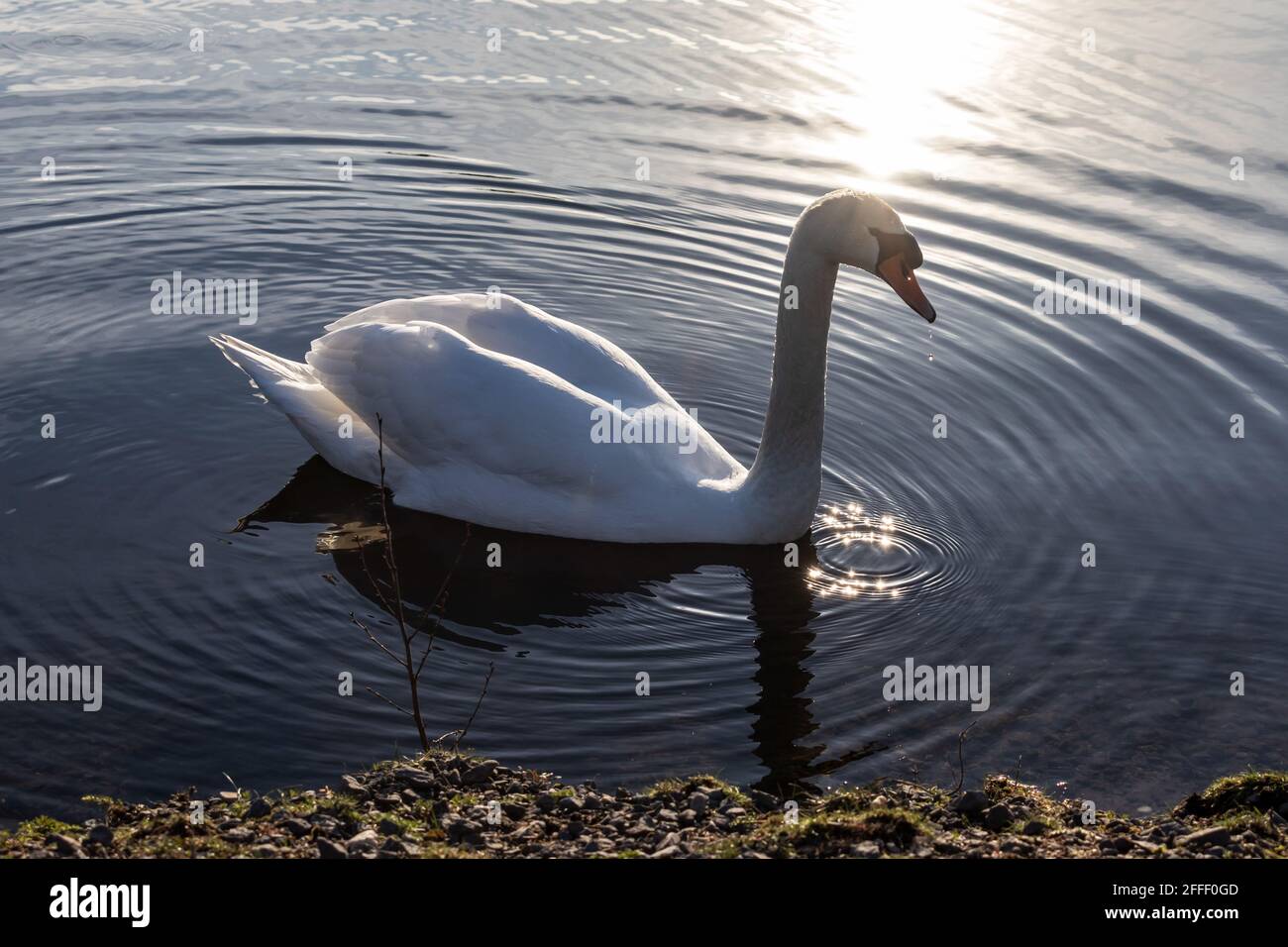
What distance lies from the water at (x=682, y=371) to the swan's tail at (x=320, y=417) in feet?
1.15

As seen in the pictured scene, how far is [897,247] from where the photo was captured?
9852 millimetres

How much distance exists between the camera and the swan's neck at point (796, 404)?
1027cm

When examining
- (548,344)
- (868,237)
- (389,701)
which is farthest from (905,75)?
(389,701)

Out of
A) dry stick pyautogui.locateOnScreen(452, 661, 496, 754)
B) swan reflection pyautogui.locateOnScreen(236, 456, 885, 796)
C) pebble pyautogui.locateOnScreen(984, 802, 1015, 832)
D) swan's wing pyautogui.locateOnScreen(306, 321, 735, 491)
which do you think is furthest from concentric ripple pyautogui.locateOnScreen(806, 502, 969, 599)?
pebble pyautogui.locateOnScreen(984, 802, 1015, 832)

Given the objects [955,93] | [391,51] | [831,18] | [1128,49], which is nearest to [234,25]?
[391,51]

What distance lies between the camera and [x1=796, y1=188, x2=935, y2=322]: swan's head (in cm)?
984

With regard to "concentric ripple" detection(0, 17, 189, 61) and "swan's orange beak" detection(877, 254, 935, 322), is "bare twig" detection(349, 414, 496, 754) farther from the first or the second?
"concentric ripple" detection(0, 17, 189, 61)

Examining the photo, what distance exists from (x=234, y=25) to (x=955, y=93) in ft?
35.7

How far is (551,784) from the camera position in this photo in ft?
25.7

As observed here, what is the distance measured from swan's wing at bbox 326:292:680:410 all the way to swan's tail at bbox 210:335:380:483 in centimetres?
69

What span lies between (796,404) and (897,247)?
1.36 m

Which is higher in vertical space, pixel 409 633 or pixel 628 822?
pixel 409 633

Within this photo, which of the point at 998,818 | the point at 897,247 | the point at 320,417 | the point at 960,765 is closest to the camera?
Answer: the point at 998,818

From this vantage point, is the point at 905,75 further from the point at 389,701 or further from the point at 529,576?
the point at 389,701
